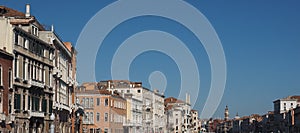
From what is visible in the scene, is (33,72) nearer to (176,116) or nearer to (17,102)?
(17,102)

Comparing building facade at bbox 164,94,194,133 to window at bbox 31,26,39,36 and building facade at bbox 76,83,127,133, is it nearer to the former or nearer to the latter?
building facade at bbox 76,83,127,133

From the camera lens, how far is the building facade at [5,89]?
37.4 metres

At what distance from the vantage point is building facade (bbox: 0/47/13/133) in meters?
37.4

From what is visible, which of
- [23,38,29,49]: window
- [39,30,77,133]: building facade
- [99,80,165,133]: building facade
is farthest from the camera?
[99,80,165,133]: building facade

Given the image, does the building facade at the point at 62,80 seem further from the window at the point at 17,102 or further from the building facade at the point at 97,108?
the building facade at the point at 97,108

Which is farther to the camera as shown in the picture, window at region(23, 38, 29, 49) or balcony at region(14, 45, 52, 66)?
window at region(23, 38, 29, 49)

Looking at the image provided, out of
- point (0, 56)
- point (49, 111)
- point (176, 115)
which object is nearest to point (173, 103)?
point (176, 115)

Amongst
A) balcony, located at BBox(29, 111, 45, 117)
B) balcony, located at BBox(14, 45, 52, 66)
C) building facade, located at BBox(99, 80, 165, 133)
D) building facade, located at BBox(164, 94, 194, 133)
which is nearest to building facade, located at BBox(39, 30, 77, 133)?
balcony, located at BBox(14, 45, 52, 66)

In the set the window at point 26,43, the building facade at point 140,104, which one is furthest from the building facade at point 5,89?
the building facade at point 140,104

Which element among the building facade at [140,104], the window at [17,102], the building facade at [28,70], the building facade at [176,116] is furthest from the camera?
the building facade at [176,116]

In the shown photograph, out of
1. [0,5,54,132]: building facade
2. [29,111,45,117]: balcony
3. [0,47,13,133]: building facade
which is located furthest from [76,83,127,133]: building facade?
[0,47,13,133]: building facade

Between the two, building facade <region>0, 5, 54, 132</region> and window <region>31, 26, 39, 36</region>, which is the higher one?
window <region>31, 26, 39, 36</region>

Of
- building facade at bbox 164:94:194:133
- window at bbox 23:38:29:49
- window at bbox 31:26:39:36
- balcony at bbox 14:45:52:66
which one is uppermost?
window at bbox 31:26:39:36

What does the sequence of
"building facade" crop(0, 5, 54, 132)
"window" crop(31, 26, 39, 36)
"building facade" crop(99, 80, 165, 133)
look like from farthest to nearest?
"building facade" crop(99, 80, 165, 133)
"window" crop(31, 26, 39, 36)
"building facade" crop(0, 5, 54, 132)
